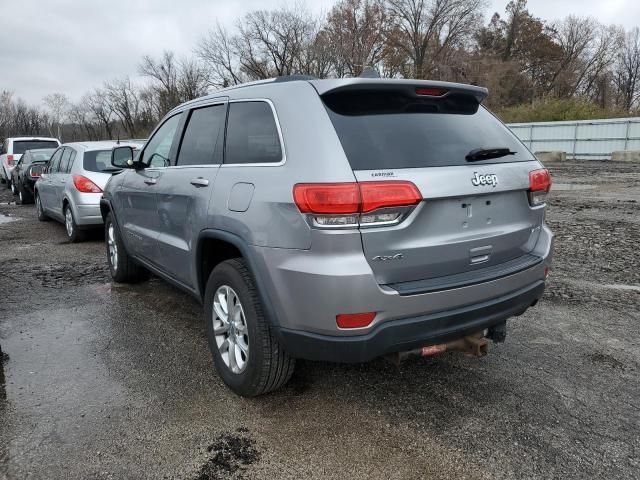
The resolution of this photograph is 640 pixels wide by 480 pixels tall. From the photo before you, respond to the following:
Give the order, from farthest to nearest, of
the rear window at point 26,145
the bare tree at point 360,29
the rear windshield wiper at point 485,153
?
the bare tree at point 360,29, the rear window at point 26,145, the rear windshield wiper at point 485,153

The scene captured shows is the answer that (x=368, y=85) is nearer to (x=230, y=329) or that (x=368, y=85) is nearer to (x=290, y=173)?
(x=290, y=173)

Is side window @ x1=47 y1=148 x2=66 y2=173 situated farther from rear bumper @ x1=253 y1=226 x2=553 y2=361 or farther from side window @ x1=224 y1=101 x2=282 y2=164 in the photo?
rear bumper @ x1=253 y1=226 x2=553 y2=361

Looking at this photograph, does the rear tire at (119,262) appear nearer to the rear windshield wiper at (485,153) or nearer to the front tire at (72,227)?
the front tire at (72,227)

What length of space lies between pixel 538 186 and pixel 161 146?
3031 mm

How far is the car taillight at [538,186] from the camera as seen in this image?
9.85 feet

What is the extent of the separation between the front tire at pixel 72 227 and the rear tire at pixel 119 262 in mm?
2444

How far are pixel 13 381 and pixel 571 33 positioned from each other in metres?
62.8

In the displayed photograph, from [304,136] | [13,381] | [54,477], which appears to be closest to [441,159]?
[304,136]

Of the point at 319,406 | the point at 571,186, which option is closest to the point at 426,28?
the point at 571,186

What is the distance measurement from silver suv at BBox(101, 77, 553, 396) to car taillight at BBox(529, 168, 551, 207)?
1 centimetres

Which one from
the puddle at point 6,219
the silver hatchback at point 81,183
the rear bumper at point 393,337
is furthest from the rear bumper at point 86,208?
the rear bumper at point 393,337

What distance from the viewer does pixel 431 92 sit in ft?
9.45

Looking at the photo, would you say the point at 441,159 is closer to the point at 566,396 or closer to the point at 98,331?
the point at 566,396

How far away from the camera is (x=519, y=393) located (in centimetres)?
311
